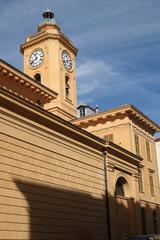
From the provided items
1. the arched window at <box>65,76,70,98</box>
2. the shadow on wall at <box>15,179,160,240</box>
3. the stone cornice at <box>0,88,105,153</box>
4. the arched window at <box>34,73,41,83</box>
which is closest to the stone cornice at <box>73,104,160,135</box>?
the arched window at <box>65,76,70,98</box>

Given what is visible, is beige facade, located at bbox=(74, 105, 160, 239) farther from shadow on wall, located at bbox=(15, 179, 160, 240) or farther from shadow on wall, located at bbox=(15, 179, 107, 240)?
shadow on wall, located at bbox=(15, 179, 107, 240)

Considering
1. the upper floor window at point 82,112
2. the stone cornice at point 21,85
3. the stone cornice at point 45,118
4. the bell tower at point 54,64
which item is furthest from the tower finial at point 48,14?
the stone cornice at point 45,118

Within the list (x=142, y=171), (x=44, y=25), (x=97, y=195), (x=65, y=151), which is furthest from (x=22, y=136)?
(x=44, y=25)

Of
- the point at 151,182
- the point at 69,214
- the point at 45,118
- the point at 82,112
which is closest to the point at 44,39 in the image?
the point at 82,112

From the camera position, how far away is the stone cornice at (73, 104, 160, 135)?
34062 millimetres

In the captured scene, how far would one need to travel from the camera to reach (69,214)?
20.8m

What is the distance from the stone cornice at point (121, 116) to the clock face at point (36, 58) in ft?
30.4

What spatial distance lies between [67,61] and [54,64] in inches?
97.9

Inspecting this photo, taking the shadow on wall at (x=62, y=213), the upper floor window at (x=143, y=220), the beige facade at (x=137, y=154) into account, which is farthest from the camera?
the upper floor window at (x=143, y=220)

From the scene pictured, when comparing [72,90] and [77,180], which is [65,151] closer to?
[77,180]

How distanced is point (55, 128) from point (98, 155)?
5153 millimetres

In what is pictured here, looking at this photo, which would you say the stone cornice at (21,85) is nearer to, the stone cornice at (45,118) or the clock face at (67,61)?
the stone cornice at (45,118)

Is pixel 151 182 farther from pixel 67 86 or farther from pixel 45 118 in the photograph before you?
pixel 45 118

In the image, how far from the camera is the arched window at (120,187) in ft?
91.5
